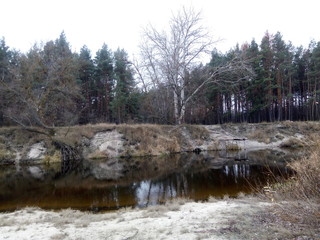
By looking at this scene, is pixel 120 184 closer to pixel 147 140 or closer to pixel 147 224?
pixel 147 224

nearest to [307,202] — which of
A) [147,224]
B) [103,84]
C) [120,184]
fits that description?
[147,224]

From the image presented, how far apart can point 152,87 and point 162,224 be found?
29.1m

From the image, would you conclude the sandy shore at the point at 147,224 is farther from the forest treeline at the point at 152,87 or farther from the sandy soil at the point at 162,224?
the forest treeline at the point at 152,87

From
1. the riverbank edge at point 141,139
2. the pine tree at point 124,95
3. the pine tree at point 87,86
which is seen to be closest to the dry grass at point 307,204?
the riverbank edge at point 141,139

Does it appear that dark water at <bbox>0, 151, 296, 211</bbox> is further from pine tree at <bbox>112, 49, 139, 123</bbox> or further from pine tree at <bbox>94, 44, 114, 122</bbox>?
pine tree at <bbox>94, 44, 114, 122</bbox>

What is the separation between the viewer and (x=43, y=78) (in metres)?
27.7

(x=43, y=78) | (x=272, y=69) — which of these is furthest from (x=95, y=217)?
(x=272, y=69)

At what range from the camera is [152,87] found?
34.2 metres

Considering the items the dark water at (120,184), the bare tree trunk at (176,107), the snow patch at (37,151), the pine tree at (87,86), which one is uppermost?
the pine tree at (87,86)

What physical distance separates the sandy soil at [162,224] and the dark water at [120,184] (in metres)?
1.51

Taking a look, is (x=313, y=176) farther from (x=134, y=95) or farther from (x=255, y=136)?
(x=134, y=95)

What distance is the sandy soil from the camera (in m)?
4.96

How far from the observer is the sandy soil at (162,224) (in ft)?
16.3

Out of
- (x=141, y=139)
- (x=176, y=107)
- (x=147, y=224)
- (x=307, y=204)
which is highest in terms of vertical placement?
(x=176, y=107)
